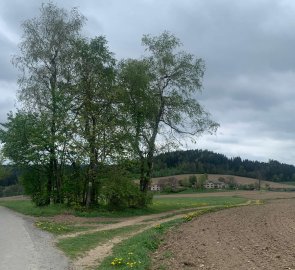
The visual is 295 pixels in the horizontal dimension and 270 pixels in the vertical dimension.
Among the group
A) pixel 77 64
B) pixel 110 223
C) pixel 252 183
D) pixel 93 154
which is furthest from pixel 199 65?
pixel 252 183

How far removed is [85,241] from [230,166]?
5566 inches

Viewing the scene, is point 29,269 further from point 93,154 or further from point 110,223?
point 93,154

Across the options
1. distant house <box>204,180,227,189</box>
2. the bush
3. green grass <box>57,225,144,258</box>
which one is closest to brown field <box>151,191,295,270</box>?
green grass <box>57,225,144,258</box>

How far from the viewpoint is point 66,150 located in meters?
35.0

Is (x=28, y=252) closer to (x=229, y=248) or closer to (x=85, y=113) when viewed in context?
(x=229, y=248)

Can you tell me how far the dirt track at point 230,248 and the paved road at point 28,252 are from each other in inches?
124

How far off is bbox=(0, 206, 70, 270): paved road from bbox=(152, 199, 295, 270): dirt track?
3148 mm

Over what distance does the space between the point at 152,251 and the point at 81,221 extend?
13.2 meters

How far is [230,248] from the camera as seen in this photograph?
14.9 meters

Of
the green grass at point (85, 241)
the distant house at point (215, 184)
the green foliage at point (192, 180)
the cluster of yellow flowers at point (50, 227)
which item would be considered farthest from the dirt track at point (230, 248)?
the distant house at point (215, 184)

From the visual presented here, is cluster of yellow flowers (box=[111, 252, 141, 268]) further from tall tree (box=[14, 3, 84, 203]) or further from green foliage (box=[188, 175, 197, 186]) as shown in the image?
green foliage (box=[188, 175, 197, 186])

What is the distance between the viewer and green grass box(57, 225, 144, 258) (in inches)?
645

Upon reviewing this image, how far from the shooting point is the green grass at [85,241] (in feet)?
53.7

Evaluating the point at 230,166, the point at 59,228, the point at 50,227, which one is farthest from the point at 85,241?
the point at 230,166
